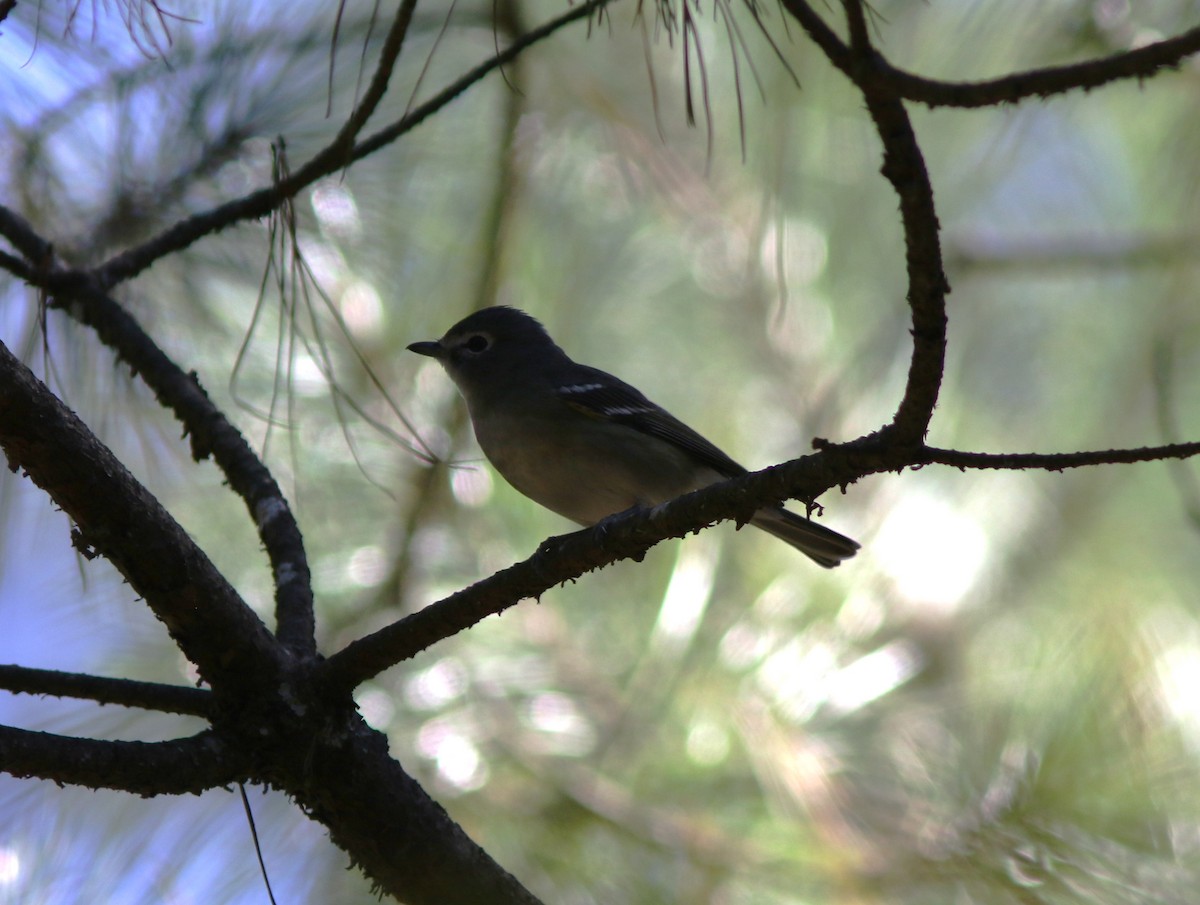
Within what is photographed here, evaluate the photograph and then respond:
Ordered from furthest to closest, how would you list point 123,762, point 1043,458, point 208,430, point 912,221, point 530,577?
point 208,430 < point 530,577 < point 123,762 < point 1043,458 < point 912,221

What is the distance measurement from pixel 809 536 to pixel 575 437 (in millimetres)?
911

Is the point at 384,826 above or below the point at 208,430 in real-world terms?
below

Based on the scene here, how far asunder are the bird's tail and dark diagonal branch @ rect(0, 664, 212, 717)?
2.14 metres

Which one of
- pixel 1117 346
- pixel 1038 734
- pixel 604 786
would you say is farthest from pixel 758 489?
pixel 1117 346

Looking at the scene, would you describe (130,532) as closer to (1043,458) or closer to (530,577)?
(530,577)

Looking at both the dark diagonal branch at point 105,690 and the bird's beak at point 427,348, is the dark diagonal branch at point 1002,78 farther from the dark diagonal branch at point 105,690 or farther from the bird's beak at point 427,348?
the bird's beak at point 427,348

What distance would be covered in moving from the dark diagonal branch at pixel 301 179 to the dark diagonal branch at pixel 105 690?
50.0 inches

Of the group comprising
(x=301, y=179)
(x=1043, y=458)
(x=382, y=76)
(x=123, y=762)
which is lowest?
(x=123, y=762)

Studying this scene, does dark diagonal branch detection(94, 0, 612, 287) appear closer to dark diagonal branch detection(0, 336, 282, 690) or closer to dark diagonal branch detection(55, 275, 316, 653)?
dark diagonal branch detection(55, 275, 316, 653)

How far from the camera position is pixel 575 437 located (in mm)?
4207

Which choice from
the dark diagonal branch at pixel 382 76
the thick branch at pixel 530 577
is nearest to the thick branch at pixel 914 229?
the thick branch at pixel 530 577

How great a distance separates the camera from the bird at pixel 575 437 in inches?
163

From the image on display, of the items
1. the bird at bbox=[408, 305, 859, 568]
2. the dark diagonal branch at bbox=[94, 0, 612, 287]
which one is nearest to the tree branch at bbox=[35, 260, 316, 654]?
the dark diagonal branch at bbox=[94, 0, 612, 287]

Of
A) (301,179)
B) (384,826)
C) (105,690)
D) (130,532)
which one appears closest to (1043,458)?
(384,826)
